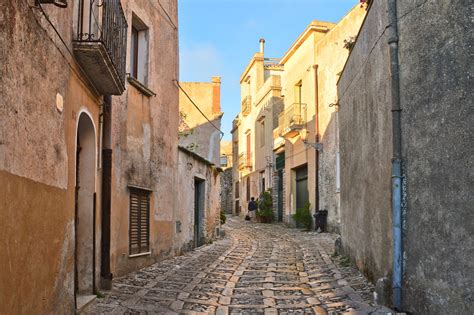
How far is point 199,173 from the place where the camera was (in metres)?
15.0

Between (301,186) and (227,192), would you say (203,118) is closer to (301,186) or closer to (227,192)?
(301,186)

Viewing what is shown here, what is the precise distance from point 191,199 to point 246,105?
65.1ft

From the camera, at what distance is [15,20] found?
3740mm

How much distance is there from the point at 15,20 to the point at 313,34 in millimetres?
17328

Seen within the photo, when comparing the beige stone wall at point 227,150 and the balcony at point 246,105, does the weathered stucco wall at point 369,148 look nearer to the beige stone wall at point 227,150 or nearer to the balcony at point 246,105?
the balcony at point 246,105

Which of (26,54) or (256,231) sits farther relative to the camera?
(256,231)

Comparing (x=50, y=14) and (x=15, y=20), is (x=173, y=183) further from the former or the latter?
(x=15, y=20)

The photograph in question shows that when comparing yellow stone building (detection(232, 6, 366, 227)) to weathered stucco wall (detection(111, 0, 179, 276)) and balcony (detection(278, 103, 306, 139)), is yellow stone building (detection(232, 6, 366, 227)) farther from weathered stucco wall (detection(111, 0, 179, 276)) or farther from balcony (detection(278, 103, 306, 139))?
weathered stucco wall (detection(111, 0, 179, 276))

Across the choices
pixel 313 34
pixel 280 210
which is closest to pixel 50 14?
pixel 313 34

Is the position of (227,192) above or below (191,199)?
above

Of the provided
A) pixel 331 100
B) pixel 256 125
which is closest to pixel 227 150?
pixel 256 125

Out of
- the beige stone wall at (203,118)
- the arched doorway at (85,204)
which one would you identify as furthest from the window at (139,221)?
the beige stone wall at (203,118)

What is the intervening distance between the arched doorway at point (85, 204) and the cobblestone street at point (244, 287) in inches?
19.2

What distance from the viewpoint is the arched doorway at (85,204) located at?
705 centimetres
